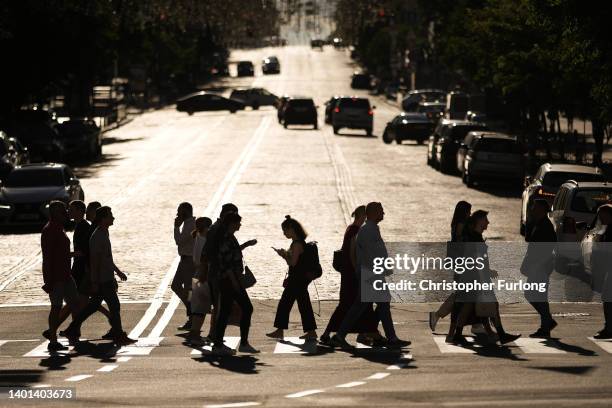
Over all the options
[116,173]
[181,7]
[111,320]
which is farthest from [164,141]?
[181,7]

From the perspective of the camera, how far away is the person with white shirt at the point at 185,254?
2016 cm

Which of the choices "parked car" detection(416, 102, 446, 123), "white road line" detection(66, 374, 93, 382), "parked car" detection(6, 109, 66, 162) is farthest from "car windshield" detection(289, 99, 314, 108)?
"white road line" detection(66, 374, 93, 382)

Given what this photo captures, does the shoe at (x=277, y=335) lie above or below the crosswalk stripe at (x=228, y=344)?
above

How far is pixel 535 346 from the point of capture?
17.9 metres

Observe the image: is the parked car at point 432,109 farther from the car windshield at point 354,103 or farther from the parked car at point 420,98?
the parked car at point 420,98

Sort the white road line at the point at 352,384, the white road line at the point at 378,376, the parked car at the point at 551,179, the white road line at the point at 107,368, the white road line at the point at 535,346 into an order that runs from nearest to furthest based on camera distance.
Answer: the white road line at the point at 352,384, the white road line at the point at 378,376, the white road line at the point at 107,368, the white road line at the point at 535,346, the parked car at the point at 551,179

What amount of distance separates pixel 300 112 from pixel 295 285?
210ft

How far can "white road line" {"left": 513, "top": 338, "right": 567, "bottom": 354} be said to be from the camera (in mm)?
17453

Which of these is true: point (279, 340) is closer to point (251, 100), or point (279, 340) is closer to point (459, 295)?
point (459, 295)

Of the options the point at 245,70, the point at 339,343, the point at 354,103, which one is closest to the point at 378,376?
the point at 339,343

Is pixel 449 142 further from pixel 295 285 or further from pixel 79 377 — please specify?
pixel 79 377

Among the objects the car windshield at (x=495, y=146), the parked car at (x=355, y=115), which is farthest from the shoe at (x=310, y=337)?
the parked car at (x=355, y=115)

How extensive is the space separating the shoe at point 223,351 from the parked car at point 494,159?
28.4m

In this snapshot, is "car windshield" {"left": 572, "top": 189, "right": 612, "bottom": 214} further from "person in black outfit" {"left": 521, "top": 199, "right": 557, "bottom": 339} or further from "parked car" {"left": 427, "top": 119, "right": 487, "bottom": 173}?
"parked car" {"left": 427, "top": 119, "right": 487, "bottom": 173}
